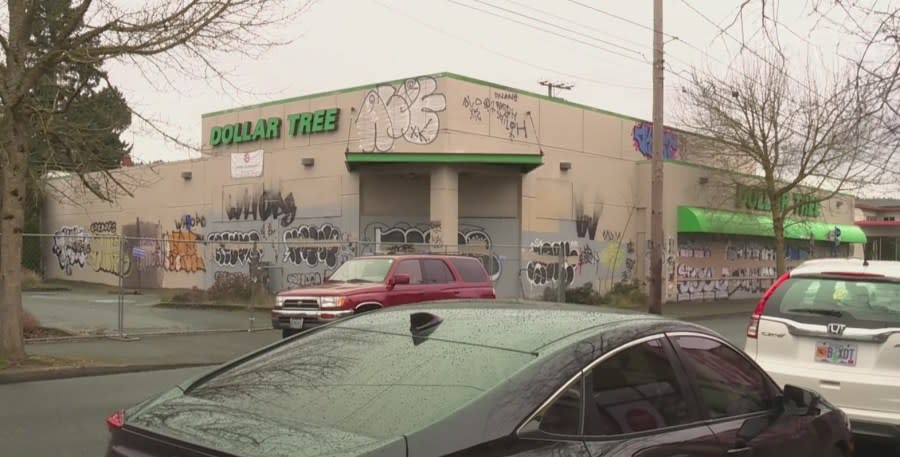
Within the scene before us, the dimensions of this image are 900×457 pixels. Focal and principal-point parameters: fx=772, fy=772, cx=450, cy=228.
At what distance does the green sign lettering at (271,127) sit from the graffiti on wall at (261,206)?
1.91m

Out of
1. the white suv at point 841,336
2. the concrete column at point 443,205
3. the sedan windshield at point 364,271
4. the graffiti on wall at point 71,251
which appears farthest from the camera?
the graffiti on wall at point 71,251

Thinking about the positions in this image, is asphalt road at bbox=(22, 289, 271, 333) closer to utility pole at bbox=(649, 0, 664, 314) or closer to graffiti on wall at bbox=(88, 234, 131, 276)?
graffiti on wall at bbox=(88, 234, 131, 276)

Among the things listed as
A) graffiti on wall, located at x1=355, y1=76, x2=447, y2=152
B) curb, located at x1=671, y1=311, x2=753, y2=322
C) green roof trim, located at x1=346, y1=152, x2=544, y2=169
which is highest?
graffiti on wall, located at x1=355, y1=76, x2=447, y2=152

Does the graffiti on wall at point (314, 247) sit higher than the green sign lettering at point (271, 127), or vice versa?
the green sign lettering at point (271, 127)

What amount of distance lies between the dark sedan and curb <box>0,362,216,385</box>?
820 centimetres

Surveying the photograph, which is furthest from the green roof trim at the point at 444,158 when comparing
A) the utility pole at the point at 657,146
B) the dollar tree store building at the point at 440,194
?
the utility pole at the point at 657,146

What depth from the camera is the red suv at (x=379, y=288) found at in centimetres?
1299

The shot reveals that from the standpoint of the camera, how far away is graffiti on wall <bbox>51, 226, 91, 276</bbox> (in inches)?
1347

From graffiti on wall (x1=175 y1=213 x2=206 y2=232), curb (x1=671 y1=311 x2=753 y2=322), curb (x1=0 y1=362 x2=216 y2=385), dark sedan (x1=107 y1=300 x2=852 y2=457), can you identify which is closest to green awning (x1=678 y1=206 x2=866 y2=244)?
curb (x1=671 y1=311 x2=753 y2=322)

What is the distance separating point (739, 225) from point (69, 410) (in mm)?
28550

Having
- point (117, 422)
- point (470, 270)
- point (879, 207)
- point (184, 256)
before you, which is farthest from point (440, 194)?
point (879, 207)

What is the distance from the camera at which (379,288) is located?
1335 cm

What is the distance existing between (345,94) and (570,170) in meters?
7.87

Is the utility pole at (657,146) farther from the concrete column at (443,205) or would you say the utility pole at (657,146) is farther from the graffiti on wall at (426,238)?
the concrete column at (443,205)
